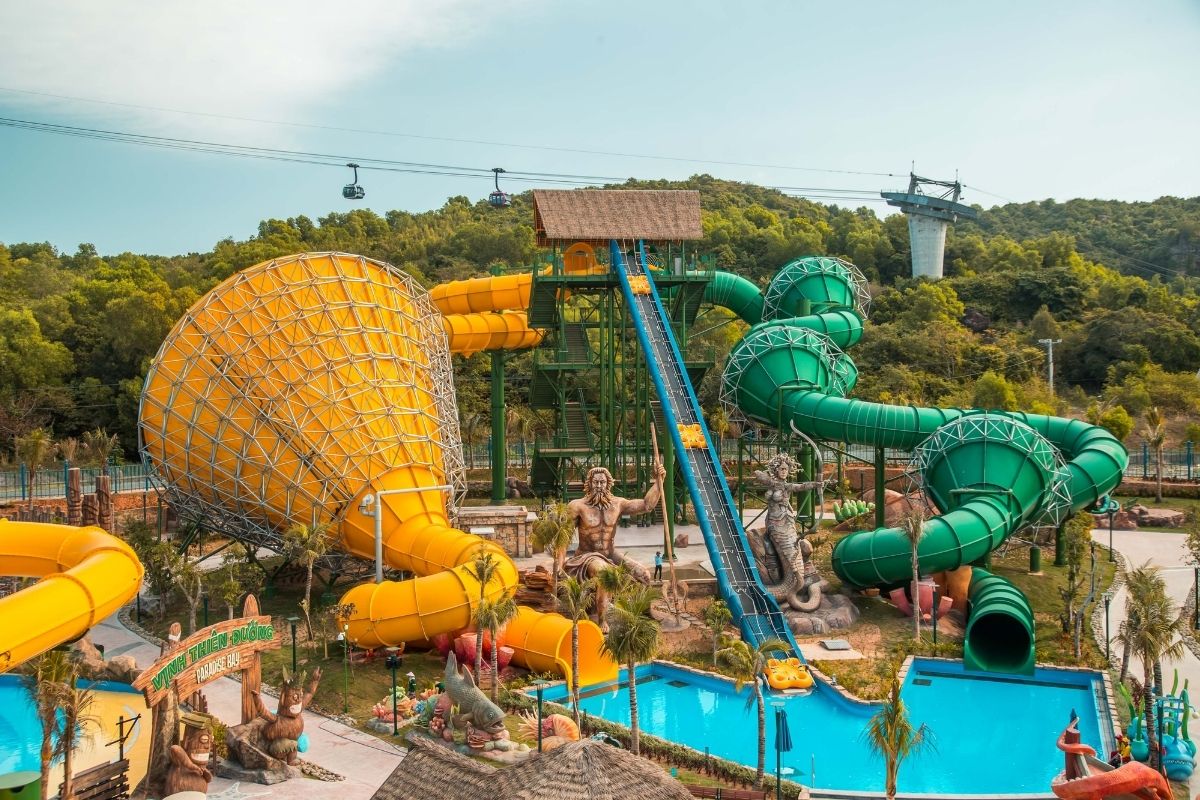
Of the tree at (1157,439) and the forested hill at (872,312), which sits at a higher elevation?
the forested hill at (872,312)

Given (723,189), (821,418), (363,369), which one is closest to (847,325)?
(821,418)

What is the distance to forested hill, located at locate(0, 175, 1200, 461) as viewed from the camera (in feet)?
245

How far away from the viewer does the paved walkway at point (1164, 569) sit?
31016 mm

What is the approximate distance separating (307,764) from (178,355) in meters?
17.9

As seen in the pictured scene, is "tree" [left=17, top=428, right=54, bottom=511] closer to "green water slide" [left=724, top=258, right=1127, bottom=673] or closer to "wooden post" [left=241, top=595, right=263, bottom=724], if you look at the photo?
"wooden post" [left=241, top=595, right=263, bottom=724]

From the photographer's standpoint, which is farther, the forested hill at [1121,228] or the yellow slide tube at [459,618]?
the forested hill at [1121,228]

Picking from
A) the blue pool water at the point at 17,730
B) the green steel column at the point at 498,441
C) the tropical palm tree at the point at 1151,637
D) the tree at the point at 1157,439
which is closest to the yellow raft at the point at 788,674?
the tropical palm tree at the point at 1151,637

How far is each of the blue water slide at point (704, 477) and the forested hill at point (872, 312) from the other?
2422 centimetres

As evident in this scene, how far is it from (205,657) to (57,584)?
5.90 m

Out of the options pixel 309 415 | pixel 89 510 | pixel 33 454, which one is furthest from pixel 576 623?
pixel 33 454

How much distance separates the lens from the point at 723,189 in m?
134

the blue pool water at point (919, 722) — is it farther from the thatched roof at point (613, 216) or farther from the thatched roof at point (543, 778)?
the thatched roof at point (613, 216)

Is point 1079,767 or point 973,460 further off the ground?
point 973,460

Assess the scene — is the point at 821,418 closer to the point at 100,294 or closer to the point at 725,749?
the point at 725,749
